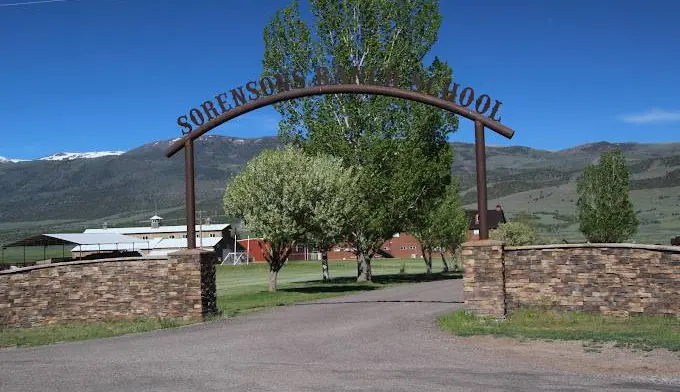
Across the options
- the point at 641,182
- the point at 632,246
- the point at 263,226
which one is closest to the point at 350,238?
the point at 263,226

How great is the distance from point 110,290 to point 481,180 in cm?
969

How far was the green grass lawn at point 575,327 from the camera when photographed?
A: 12.7m

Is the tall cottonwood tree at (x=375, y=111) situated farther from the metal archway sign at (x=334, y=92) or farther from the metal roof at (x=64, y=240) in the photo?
the metal roof at (x=64, y=240)

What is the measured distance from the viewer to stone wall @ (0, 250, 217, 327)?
18.4 m

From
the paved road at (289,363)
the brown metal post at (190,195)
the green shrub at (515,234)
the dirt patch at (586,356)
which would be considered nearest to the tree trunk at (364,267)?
the brown metal post at (190,195)

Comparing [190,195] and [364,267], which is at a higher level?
[190,195]

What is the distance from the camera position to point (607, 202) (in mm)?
69812

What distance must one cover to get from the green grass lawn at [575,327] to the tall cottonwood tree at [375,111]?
20621 millimetres

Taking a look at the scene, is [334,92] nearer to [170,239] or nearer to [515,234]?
[515,234]

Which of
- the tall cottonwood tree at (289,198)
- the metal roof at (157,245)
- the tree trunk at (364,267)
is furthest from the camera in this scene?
the metal roof at (157,245)

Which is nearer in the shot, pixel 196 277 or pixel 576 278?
pixel 576 278

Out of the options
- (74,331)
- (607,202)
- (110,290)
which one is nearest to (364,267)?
(110,290)

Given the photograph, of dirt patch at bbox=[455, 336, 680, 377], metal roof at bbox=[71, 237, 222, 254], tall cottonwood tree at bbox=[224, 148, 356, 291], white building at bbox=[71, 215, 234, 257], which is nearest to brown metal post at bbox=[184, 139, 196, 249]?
dirt patch at bbox=[455, 336, 680, 377]

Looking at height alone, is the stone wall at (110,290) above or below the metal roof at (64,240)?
below
